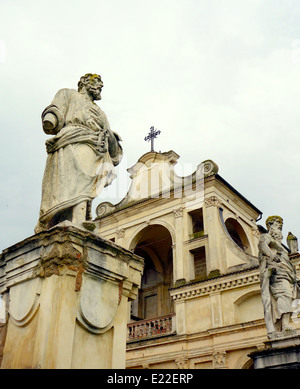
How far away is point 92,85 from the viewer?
554 cm

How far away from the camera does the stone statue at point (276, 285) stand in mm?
8438

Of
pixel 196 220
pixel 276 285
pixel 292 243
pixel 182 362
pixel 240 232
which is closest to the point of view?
pixel 276 285

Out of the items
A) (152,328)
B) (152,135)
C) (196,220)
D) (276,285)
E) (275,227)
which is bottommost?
(276,285)

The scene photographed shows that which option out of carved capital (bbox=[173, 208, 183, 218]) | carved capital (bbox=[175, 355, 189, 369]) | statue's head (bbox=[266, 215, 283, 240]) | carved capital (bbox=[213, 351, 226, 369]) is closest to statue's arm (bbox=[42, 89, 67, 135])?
statue's head (bbox=[266, 215, 283, 240])

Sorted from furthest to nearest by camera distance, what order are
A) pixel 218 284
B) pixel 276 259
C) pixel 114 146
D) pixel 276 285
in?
pixel 218 284 → pixel 276 259 → pixel 276 285 → pixel 114 146

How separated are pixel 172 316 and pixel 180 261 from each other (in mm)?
2682

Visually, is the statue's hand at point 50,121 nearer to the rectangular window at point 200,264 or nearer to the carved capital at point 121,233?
the carved capital at point 121,233

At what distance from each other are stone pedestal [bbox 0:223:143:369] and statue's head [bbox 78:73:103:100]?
206 cm

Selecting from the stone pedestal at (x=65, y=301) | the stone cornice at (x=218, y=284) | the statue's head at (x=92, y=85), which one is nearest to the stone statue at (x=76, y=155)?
the statue's head at (x=92, y=85)

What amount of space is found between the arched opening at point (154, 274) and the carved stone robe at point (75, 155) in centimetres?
1947

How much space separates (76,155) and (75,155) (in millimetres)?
15

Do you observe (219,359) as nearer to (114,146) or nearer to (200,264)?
(200,264)

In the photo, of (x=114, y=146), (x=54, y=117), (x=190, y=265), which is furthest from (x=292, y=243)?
(x=54, y=117)

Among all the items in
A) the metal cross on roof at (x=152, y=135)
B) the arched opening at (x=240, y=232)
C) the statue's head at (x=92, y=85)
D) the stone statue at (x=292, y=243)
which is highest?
the metal cross on roof at (x=152, y=135)
